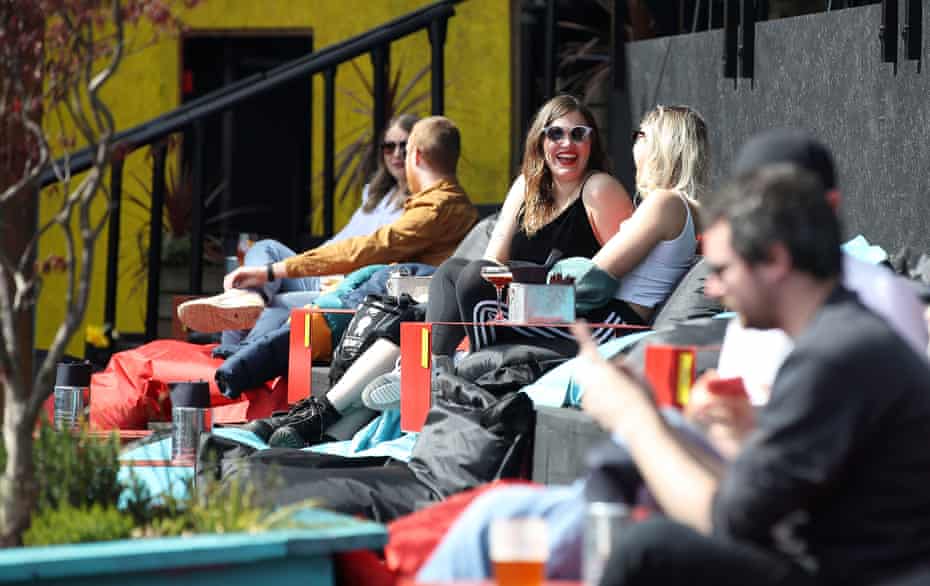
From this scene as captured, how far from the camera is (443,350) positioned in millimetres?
5227

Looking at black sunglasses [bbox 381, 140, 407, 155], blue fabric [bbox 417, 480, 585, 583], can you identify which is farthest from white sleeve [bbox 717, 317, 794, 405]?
black sunglasses [bbox 381, 140, 407, 155]

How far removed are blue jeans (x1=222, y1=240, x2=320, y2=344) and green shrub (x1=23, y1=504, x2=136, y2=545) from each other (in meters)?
3.42

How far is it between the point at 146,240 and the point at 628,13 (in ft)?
10.5

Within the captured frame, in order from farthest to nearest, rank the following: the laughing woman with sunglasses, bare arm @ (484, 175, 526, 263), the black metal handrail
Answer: the black metal handrail, bare arm @ (484, 175, 526, 263), the laughing woman with sunglasses

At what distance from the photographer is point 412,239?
6406 millimetres

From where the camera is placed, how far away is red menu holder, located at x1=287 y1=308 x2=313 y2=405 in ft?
19.6

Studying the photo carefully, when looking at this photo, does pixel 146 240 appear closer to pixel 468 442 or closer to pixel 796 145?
pixel 468 442

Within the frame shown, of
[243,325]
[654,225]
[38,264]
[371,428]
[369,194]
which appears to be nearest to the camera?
[38,264]

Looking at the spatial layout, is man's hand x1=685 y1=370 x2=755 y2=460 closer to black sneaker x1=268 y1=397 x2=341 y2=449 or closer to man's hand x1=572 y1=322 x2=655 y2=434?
man's hand x1=572 y1=322 x2=655 y2=434

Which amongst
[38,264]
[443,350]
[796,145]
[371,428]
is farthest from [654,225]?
[796,145]

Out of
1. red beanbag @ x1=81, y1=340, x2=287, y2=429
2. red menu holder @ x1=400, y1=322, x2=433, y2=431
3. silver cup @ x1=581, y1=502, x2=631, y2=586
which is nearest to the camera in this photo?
silver cup @ x1=581, y1=502, x2=631, y2=586

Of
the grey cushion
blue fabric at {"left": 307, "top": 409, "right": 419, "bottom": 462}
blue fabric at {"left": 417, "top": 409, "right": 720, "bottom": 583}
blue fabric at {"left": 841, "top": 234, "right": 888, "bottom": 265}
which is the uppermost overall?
blue fabric at {"left": 841, "top": 234, "right": 888, "bottom": 265}

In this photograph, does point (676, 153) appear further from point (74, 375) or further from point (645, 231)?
point (74, 375)

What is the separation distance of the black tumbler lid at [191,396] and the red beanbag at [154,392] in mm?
1443
